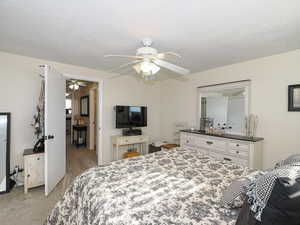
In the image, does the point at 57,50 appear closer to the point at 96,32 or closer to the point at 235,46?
the point at 96,32

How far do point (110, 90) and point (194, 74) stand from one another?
7.07 feet

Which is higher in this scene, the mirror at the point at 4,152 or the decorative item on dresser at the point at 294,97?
the decorative item on dresser at the point at 294,97

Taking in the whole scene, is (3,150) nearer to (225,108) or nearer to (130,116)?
(130,116)

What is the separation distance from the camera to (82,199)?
1238 mm

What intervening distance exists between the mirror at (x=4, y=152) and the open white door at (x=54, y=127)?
2.25 ft

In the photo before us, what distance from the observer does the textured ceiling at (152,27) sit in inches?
54.0

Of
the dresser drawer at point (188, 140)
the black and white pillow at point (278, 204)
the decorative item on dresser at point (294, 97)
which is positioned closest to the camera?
the black and white pillow at point (278, 204)

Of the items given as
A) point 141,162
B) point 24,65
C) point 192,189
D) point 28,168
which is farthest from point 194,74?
point 28,168

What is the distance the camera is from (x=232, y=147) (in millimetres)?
2541

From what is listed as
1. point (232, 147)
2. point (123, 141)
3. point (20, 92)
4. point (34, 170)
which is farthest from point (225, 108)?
point (20, 92)

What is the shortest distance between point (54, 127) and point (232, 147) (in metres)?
3.08

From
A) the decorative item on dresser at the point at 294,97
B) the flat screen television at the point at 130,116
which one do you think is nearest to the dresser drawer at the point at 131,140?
the flat screen television at the point at 130,116

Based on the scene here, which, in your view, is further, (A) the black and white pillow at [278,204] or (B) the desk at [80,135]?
(B) the desk at [80,135]

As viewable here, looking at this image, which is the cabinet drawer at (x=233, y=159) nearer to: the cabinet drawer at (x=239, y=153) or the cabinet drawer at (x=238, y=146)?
the cabinet drawer at (x=239, y=153)
